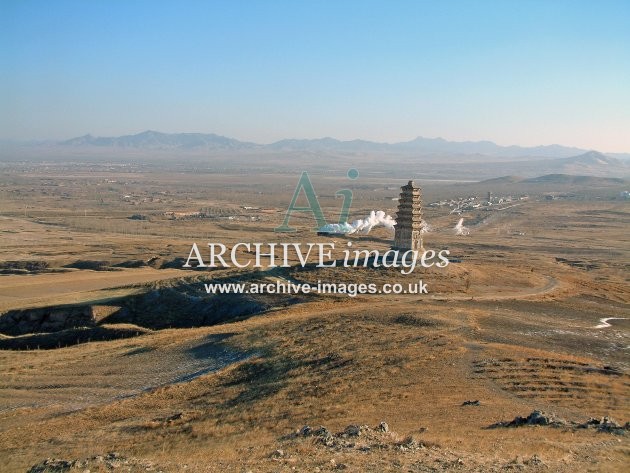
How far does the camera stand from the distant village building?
39.2 m

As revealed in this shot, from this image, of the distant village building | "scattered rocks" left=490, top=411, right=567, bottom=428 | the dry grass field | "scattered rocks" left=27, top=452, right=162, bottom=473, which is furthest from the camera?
the distant village building

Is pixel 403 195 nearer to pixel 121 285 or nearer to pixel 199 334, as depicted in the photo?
pixel 199 334

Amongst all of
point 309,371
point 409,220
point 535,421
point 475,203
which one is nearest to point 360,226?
point 409,220

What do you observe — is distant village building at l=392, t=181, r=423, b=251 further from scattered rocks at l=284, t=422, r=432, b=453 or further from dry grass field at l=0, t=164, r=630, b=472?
scattered rocks at l=284, t=422, r=432, b=453

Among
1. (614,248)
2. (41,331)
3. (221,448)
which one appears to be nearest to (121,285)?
(41,331)

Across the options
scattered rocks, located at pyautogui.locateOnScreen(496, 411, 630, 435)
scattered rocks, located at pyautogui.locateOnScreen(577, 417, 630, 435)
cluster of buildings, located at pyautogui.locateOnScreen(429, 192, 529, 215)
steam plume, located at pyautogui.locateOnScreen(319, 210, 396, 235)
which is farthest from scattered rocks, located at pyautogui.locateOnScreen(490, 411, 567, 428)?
cluster of buildings, located at pyautogui.locateOnScreen(429, 192, 529, 215)

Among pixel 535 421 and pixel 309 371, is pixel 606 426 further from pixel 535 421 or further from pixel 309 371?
pixel 309 371

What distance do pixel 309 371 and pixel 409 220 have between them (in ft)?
66.1

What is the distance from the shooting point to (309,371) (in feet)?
69.8

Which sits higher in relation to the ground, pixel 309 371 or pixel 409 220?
pixel 409 220

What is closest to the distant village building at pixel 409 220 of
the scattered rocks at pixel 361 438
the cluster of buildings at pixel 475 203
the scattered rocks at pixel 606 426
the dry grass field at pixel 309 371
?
the dry grass field at pixel 309 371

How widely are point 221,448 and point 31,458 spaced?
4.74 metres

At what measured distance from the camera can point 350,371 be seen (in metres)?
20.9

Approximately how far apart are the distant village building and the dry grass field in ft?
7.71
